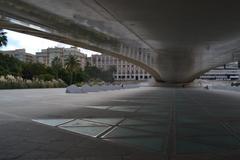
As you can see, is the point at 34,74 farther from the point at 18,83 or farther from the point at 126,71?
the point at 126,71

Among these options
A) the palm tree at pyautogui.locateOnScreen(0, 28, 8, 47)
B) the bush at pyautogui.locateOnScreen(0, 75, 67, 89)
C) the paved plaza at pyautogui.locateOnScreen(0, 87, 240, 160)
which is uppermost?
the palm tree at pyautogui.locateOnScreen(0, 28, 8, 47)

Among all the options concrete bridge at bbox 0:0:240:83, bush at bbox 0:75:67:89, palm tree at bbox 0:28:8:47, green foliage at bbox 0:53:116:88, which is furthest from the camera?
palm tree at bbox 0:28:8:47

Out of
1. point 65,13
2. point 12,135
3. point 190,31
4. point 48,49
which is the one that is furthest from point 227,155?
point 48,49

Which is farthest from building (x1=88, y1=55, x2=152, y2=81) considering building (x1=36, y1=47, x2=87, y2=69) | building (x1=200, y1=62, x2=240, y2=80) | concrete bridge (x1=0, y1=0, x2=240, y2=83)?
concrete bridge (x1=0, y1=0, x2=240, y2=83)

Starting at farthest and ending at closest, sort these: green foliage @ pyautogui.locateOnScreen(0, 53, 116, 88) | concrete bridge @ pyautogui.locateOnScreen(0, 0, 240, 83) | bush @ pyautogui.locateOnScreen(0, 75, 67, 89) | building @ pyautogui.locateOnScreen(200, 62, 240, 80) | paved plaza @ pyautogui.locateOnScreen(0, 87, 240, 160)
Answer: building @ pyautogui.locateOnScreen(200, 62, 240, 80) → green foliage @ pyautogui.locateOnScreen(0, 53, 116, 88) → bush @ pyautogui.locateOnScreen(0, 75, 67, 89) → concrete bridge @ pyautogui.locateOnScreen(0, 0, 240, 83) → paved plaza @ pyautogui.locateOnScreen(0, 87, 240, 160)

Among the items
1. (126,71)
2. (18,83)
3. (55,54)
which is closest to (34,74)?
(18,83)

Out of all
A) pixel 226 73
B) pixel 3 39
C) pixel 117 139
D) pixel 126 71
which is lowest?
pixel 117 139

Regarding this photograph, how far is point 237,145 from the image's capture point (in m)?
7.30

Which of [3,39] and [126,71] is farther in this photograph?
[126,71]

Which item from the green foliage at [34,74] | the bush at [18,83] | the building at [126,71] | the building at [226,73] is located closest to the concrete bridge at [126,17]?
the bush at [18,83]

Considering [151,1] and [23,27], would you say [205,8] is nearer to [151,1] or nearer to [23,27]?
[151,1]

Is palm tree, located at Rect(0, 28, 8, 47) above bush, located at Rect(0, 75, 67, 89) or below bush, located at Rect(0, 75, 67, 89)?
above

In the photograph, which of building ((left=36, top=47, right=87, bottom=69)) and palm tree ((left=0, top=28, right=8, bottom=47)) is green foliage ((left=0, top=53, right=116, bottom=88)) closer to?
palm tree ((left=0, top=28, right=8, bottom=47))

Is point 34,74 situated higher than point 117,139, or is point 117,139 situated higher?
point 34,74
